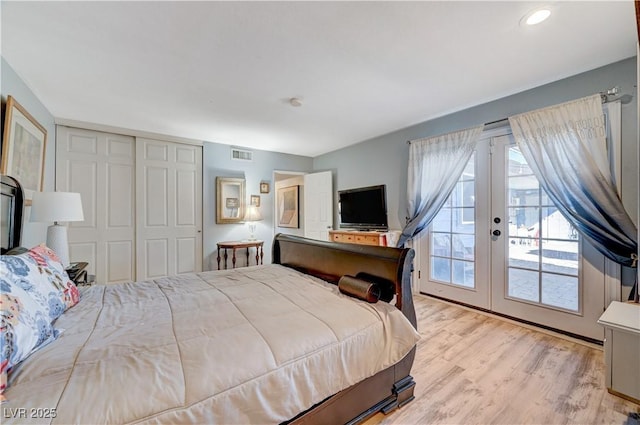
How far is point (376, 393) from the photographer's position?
1.45 m

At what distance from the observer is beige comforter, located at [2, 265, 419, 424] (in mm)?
773

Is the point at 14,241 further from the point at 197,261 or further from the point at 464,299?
the point at 464,299

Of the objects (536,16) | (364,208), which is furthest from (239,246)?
(536,16)

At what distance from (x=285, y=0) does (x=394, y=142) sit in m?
2.82

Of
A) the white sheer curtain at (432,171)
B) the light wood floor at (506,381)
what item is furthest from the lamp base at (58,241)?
the white sheer curtain at (432,171)

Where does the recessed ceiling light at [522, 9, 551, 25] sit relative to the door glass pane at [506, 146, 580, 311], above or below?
above

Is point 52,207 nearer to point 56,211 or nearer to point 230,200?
point 56,211

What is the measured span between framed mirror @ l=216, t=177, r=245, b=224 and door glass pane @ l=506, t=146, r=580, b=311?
4.02 metres

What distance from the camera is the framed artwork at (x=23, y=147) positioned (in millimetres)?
1921

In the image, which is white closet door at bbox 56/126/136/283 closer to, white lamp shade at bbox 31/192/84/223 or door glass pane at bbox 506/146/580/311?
white lamp shade at bbox 31/192/84/223

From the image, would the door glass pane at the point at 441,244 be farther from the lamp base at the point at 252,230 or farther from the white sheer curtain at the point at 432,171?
the lamp base at the point at 252,230

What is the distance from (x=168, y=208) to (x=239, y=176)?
4.24ft

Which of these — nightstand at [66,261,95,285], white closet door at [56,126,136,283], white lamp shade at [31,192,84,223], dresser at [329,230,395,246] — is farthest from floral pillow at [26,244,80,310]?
dresser at [329,230,395,246]

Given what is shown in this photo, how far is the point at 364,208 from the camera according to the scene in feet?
13.8
